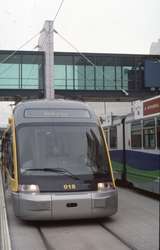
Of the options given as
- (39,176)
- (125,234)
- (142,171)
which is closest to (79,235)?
(125,234)

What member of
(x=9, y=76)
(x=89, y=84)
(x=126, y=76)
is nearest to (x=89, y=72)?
(x=89, y=84)

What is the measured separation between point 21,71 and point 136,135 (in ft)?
112

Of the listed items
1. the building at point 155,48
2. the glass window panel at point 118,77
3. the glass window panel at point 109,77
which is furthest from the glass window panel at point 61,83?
the building at point 155,48

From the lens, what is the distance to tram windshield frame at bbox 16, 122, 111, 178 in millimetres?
11336

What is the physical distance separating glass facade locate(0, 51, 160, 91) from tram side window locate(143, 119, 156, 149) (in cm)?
3252

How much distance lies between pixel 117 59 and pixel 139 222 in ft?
136

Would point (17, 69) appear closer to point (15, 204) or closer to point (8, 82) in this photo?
point (8, 82)

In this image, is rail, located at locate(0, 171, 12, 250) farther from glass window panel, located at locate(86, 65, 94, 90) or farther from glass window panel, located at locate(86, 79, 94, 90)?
glass window panel, located at locate(86, 65, 94, 90)

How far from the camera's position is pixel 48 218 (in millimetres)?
10812

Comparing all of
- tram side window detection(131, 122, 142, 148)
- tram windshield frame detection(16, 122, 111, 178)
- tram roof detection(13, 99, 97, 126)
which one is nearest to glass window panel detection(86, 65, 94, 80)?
tram side window detection(131, 122, 142, 148)

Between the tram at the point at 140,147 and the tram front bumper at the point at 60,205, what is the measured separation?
387 centimetres

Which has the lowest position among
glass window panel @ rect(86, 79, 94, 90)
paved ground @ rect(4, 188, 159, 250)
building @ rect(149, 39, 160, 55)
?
paved ground @ rect(4, 188, 159, 250)

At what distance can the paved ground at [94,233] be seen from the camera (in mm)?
9031

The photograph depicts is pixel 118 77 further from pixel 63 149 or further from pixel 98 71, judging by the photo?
pixel 63 149
